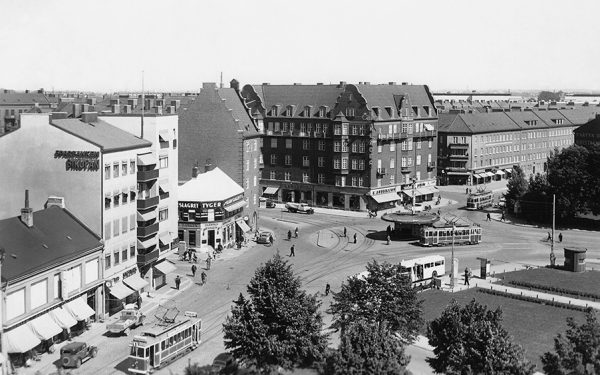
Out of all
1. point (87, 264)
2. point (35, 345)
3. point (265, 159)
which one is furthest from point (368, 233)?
point (35, 345)

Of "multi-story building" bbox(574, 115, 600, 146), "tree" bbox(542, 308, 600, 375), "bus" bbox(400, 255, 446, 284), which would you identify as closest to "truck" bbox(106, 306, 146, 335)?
"bus" bbox(400, 255, 446, 284)

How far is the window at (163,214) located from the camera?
7538cm

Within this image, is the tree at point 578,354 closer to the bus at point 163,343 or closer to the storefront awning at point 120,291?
the bus at point 163,343

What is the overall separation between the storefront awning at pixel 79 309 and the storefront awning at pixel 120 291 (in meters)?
4.33

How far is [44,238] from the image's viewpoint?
5644cm

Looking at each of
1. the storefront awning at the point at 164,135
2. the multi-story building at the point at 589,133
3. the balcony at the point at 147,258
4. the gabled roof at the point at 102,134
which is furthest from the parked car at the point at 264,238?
the multi-story building at the point at 589,133

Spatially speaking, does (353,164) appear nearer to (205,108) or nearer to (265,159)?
(265,159)

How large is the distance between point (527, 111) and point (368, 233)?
10734 centimetres

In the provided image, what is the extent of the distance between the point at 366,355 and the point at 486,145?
13680 cm

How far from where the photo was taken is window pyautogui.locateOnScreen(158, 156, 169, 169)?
74875 millimetres

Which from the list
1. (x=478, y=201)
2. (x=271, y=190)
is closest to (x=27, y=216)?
(x=271, y=190)

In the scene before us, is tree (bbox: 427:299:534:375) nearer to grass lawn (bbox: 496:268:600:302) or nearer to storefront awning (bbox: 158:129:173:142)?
grass lawn (bbox: 496:268:600:302)

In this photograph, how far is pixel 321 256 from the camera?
89.9 meters

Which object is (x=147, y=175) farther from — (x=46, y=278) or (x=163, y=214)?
(x=46, y=278)
